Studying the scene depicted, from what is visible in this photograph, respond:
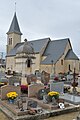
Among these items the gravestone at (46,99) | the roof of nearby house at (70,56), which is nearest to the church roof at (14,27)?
the roof of nearby house at (70,56)

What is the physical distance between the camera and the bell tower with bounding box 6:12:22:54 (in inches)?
1887

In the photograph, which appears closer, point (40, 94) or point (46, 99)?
point (46, 99)

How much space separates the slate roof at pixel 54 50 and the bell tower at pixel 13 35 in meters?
13.9

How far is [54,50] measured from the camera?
118 ft

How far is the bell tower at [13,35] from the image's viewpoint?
4794 cm

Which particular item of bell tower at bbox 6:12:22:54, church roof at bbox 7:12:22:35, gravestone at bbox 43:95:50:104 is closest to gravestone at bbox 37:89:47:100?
gravestone at bbox 43:95:50:104

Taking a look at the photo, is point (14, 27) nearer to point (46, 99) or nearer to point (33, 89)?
point (33, 89)

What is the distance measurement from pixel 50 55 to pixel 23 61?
13.5 metres

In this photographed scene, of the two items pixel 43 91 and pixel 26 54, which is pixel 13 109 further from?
pixel 26 54

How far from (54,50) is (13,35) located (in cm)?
1670

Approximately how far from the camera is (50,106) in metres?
8.05

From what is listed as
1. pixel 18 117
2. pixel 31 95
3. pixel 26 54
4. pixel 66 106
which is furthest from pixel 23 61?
pixel 18 117

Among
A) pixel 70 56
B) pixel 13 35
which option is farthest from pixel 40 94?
pixel 13 35

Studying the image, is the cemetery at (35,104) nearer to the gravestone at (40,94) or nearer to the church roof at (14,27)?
the gravestone at (40,94)
